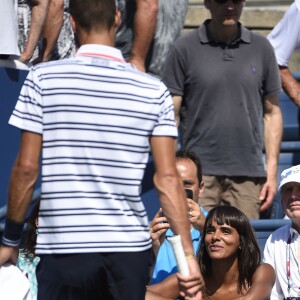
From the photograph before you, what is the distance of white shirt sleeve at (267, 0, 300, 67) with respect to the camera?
8492mm

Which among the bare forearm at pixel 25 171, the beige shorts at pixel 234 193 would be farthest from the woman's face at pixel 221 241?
the bare forearm at pixel 25 171

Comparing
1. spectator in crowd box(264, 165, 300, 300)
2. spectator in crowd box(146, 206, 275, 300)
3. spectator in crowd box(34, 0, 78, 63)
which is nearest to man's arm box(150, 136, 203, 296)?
spectator in crowd box(146, 206, 275, 300)

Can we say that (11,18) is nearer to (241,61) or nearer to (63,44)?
(63,44)

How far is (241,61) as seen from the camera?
752 cm

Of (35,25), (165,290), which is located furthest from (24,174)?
(35,25)

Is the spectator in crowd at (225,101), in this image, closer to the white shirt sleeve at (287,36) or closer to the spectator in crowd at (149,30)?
the spectator in crowd at (149,30)

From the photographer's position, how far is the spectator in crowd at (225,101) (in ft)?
24.5

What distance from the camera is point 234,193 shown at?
24.6 feet

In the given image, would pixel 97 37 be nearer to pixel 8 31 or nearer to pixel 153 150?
pixel 153 150

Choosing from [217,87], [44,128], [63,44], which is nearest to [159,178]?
[44,128]

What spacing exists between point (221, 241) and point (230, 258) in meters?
0.12

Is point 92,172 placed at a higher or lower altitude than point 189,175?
higher

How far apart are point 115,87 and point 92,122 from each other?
0.18 metres

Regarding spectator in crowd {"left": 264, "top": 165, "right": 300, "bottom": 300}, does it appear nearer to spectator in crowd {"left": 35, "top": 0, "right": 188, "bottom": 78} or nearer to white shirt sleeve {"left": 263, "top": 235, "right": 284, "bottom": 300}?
white shirt sleeve {"left": 263, "top": 235, "right": 284, "bottom": 300}
